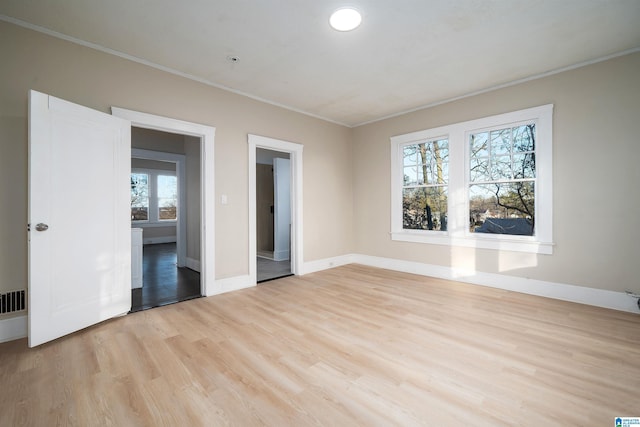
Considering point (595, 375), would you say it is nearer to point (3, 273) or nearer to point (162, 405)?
point (162, 405)

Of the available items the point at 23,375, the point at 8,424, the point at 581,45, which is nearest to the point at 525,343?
the point at 581,45

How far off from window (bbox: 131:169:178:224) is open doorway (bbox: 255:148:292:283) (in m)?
3.48

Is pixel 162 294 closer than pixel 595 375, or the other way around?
pixel 595 375

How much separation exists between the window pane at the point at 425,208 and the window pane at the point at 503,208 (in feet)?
1.50

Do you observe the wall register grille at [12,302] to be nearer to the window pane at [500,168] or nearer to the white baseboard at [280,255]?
the white baseboard at [280,255]

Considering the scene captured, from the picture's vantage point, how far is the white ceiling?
2346 mm

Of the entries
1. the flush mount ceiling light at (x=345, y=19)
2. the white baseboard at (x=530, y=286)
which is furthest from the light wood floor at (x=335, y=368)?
the flush mount ceiling light at (x=345, y=19)

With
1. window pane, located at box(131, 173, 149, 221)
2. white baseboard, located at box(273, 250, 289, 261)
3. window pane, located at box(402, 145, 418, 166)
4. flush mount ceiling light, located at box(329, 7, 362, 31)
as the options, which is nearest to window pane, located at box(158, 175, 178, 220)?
window pane, located at box(131, 173, 149, 221)

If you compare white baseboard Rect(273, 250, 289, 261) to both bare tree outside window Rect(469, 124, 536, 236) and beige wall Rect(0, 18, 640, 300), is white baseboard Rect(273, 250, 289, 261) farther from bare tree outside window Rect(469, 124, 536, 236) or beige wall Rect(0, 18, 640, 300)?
bare tree outside window Rect(469, 124, 536, 236)

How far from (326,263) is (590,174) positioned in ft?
12.8

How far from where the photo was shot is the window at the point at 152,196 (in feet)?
30.4

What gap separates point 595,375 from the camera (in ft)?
6.33

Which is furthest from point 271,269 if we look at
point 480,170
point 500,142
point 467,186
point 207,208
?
point 500,142

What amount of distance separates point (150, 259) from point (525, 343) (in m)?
7.10
